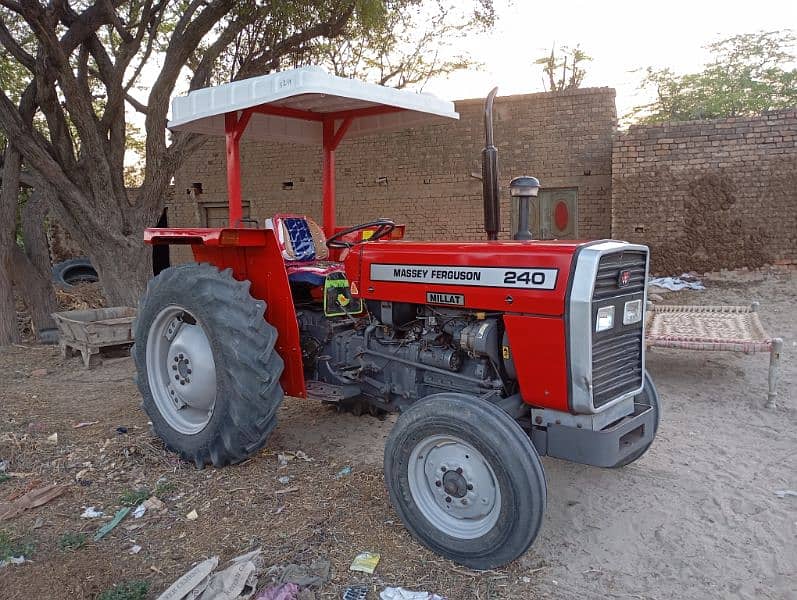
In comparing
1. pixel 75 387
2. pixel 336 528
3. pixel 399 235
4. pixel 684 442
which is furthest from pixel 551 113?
pixel 336 528

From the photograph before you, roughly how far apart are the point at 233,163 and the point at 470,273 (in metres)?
1.75

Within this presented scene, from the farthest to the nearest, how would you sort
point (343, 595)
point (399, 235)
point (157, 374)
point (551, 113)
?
point (551, 113) < point (399, 235) < point (157, 374) < point (343, 595)

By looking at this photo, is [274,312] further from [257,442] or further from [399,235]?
[399,235]

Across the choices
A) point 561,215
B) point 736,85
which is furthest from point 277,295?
point 736,85

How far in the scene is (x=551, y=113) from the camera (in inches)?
375

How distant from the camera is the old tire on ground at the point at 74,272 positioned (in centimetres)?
1209

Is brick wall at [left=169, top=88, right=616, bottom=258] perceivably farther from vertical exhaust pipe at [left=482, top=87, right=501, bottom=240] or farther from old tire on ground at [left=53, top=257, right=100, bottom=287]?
vertical exhaust pipe at [left=482, top=87, right=501, bottom=240]

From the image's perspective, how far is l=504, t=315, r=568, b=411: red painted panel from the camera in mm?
2671

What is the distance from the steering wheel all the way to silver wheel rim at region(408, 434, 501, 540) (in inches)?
50.8

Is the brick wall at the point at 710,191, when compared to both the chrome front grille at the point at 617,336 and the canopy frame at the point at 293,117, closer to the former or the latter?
the canopy frame at the point at 293,117

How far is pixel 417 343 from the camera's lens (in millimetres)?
3342

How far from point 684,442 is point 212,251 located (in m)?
3.24

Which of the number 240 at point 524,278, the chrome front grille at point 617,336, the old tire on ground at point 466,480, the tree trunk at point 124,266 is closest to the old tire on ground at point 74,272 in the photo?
the tree trunk at point 124,266

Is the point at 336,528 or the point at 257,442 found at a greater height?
the point at 257,442
